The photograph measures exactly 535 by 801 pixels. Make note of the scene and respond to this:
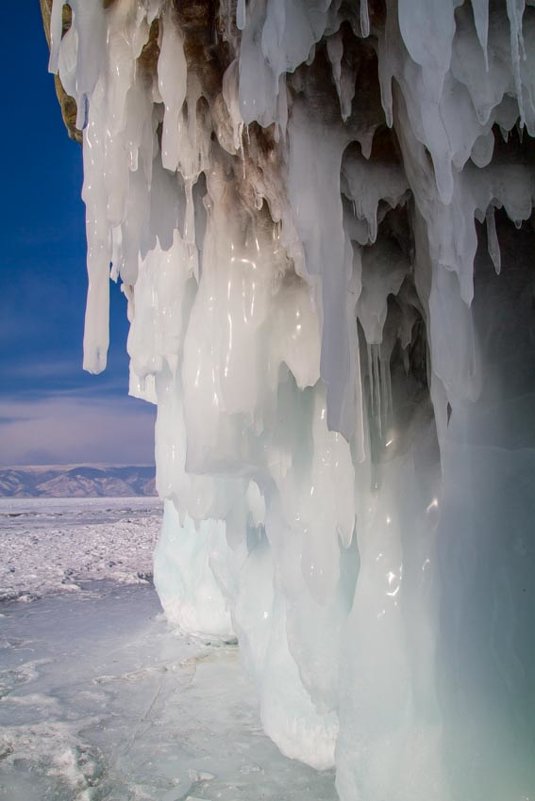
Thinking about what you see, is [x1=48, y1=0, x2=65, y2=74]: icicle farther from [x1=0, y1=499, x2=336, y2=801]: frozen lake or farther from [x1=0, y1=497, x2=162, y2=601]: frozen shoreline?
[x1=0, y1=497, x2=162, y2=601]: frozen shoreline

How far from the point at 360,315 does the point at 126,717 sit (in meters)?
2.29

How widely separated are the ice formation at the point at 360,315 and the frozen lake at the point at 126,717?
0.28 m

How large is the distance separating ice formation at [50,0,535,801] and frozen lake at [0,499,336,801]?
0.28 metres

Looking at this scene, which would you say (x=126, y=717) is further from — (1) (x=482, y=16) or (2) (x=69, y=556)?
(2) (x=69, y=556)

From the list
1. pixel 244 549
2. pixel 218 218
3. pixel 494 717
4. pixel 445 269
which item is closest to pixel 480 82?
pixel 445 269

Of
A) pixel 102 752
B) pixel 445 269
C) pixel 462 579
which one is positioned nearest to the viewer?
pixel 445 269

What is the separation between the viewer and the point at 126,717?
314 centimetres

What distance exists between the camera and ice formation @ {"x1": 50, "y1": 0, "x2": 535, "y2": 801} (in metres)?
1.87

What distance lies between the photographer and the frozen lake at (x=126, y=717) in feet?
7.84

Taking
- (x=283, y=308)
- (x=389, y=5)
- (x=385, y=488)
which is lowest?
(x=385, y=488)

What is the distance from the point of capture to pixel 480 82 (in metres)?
1.76

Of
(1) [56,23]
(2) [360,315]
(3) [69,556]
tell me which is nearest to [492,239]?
(2) [360,315]

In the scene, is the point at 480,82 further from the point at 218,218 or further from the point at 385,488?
the point at 385,488

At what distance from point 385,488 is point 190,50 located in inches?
69.0
